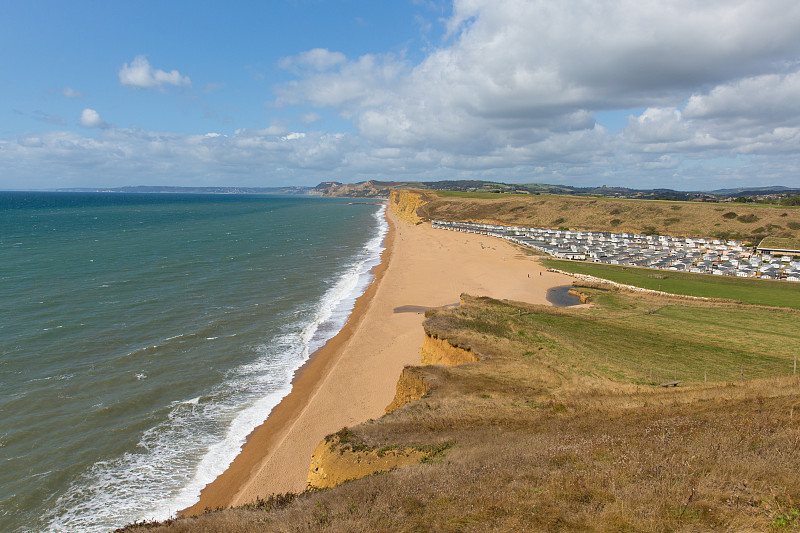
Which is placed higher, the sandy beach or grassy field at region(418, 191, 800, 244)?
grassy field at region(418, 191, 800, 244)

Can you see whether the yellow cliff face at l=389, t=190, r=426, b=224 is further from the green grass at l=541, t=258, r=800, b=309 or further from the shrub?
the green grass at l=541, t=258, r=800, b=309

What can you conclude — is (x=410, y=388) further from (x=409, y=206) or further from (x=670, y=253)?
(x=409, y=206)

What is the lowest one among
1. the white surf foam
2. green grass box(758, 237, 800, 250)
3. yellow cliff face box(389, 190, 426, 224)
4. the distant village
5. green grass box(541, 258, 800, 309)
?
the white surf foam

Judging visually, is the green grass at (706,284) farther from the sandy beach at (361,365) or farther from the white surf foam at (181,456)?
the white surf foam at (181,456)

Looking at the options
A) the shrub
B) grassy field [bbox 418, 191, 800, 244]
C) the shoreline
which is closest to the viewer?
the shoreline

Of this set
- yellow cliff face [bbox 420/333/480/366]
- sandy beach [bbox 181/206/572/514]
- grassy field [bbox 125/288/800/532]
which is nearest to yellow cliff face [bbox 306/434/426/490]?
grassy field [bbox 125/288/800/532]

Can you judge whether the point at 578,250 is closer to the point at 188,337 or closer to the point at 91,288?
the point at 188,337

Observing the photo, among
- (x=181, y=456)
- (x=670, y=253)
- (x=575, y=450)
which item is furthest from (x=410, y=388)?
(x=670, y=253)
